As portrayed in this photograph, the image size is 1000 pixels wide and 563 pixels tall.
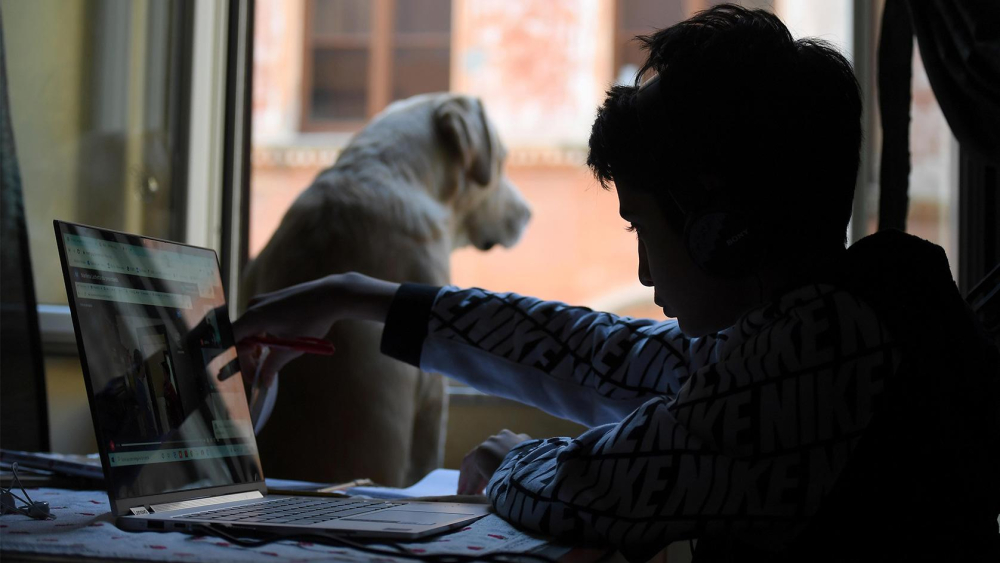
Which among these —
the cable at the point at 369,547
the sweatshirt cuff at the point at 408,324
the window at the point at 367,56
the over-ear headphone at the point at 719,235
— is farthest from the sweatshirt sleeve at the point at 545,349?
the window at the point at 367,56

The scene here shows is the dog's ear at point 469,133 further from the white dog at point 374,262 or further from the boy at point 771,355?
the boy at point 771,355

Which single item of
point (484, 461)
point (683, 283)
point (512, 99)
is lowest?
point (484, 461)

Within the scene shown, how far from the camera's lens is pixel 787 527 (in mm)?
508

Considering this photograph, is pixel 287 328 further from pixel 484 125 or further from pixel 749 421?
pixel 484 125

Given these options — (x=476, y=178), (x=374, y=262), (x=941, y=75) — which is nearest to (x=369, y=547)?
(x=374, y=262)

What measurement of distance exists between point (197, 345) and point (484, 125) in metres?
1.04

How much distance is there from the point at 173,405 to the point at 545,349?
364mm

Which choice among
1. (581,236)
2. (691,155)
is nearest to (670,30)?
(691,155)

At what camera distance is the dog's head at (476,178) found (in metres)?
1.63

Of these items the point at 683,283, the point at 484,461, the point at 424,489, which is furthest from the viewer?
the point at 424,489

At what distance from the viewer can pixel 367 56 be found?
6.04m

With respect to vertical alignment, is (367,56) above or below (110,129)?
above

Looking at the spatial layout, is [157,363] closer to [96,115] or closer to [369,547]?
[369,547]

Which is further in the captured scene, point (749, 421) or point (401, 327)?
point (401, 327)
